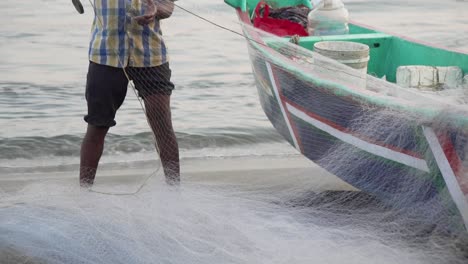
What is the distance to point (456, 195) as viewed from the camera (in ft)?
9.84

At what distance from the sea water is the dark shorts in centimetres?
43

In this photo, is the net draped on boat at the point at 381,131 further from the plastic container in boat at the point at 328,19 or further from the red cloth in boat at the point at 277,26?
the red cloth in boat at the point at 277,26

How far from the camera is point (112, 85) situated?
3.47m

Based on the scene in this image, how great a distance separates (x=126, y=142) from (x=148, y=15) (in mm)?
2609

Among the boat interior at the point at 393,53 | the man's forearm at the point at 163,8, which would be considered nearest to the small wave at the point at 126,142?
the boat interior at the point at 393,53

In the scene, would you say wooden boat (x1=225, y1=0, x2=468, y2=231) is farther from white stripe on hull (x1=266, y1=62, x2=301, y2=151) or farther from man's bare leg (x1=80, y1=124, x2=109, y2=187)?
man's bare leg (x1=80, y1=124, x2=109, y2=187)

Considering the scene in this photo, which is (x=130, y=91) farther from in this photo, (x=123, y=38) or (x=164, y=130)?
(x=123, y=38)

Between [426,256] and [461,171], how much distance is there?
0.44 meters

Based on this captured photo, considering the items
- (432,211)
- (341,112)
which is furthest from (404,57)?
(432,211)

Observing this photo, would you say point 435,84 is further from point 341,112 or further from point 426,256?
point 426,256

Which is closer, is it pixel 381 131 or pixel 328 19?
pixel 381 131

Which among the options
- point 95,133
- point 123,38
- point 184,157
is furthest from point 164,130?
point 184,157

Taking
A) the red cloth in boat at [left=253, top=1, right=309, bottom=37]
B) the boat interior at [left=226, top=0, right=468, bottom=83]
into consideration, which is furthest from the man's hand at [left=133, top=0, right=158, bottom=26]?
the red cloth in boat at [left=253, top=1, right=309, bottom=37]

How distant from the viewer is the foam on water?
9.64 ft
